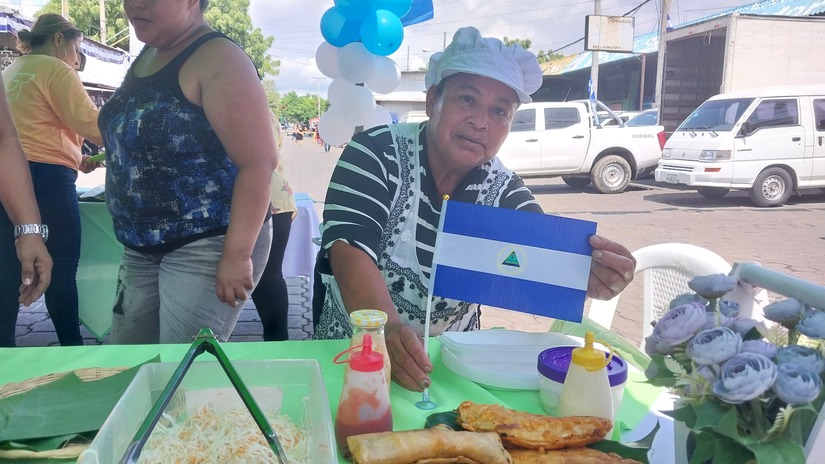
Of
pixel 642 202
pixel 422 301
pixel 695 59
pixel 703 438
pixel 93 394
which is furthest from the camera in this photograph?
pixel 695 59

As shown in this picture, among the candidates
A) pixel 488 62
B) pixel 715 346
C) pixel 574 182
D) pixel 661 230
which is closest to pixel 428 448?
pixel 715 346

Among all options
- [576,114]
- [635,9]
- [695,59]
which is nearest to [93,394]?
[576,114]

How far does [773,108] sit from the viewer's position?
992cm

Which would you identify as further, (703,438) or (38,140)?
(38,140)

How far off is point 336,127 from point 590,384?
11.2 feet

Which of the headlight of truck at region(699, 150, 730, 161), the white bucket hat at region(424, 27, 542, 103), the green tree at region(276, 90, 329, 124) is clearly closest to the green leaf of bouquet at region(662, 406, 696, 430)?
the white bucket hat at region(424, 27, 542, 103)

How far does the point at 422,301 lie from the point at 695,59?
1412 cm

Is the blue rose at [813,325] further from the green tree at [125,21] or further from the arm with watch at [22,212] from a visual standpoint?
the green tree at [125,21]

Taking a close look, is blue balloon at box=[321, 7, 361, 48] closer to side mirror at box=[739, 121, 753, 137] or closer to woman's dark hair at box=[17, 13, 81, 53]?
woman's dark hair at box=[17, 13, 81, 53]

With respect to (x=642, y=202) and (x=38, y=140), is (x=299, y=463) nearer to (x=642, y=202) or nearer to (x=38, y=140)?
(x=38, y=140)

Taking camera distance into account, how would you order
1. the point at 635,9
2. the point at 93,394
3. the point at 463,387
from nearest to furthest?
the point at 93,394 < the point at 463,387 < the point at 635,9

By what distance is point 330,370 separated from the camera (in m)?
1.47

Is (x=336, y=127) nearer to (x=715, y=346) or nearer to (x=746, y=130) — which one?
(x=715, y=346)

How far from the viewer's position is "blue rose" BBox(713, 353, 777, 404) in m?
0.70
